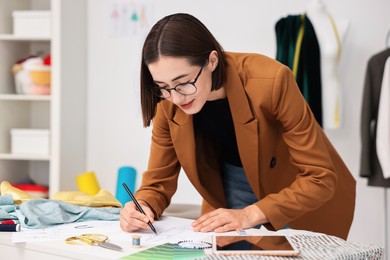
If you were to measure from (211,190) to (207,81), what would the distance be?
40 cm

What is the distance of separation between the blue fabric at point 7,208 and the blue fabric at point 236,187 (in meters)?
0.64

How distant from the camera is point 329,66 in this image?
3496 millimetres

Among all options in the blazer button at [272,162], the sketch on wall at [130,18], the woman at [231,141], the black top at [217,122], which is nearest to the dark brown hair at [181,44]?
the woman at [231,141]

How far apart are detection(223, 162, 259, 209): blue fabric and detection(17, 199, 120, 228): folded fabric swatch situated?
0.35 metres

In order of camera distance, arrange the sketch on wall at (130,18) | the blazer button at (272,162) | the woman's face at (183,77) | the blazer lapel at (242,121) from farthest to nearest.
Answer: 1. the sketch on wall at (130,18)
2. the blazer button at (272,162)
3. the blazer lapel at (242,121)
4. the woman's face at (183,77)

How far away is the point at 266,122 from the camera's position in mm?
1773

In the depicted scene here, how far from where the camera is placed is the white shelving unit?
4023 mm

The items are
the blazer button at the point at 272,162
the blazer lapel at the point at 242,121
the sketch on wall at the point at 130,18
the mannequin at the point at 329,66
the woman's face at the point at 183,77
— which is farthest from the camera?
the sketch on wall at the point at 130,18

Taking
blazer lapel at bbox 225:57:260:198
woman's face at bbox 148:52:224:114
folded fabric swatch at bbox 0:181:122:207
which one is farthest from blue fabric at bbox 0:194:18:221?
blazer lapel at bbox 225:57:260:198

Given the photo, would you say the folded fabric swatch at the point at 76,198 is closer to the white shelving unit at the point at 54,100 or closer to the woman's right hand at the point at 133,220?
the woman's right hand at the point at 133,220

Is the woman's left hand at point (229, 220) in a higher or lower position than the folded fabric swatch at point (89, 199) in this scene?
higher

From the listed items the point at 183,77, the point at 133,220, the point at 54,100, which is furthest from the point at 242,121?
the point at 54,100

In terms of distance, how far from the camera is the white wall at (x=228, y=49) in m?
3.66

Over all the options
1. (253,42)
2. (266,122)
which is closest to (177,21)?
(266,122)
